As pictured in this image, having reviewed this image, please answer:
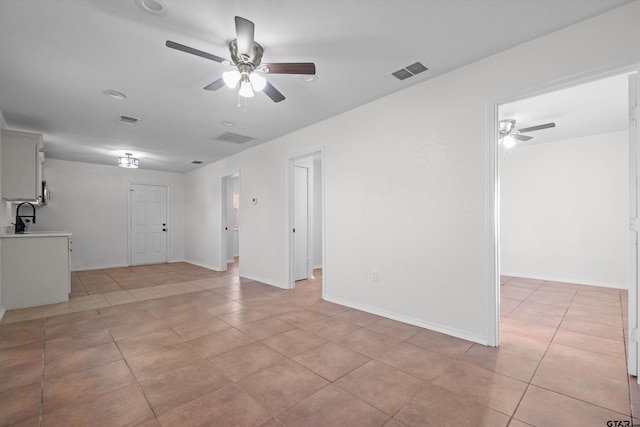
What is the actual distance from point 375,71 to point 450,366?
280 cm

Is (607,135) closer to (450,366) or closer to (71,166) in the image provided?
(450,366)

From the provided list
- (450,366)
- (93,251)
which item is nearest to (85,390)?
(450,366)

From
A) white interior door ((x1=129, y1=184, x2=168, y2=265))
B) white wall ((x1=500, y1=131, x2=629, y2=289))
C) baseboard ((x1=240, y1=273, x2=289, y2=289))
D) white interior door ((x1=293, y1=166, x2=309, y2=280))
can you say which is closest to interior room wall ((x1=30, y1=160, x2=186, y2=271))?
white interior door ((x1=129, y1=184, x2=168, y2=265))

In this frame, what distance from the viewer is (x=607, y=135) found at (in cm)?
497

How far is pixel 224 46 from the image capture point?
2.40m

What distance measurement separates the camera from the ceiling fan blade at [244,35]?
1885 mm

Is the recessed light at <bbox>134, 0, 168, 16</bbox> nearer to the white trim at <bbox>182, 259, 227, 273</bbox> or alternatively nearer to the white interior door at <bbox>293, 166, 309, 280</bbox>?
the white interior door at <bbox>293, 166, 309, 280</bbox>

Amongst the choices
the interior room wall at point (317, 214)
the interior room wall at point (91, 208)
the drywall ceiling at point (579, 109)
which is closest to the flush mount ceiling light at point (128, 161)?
the interior room wall at point (91, 208)

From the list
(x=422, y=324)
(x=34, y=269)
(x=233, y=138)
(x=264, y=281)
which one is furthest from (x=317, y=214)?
(x=34, y=269)

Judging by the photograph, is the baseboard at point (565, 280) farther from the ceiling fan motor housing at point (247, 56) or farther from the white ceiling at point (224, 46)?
the ceiling fan motor housing at point (247, 56)

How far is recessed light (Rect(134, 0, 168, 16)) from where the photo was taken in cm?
190

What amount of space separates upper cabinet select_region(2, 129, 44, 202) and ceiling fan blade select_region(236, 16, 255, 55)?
398cm

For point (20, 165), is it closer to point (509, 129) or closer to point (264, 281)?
point (264, 281)

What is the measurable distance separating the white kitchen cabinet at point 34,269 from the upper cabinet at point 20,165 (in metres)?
0.60
